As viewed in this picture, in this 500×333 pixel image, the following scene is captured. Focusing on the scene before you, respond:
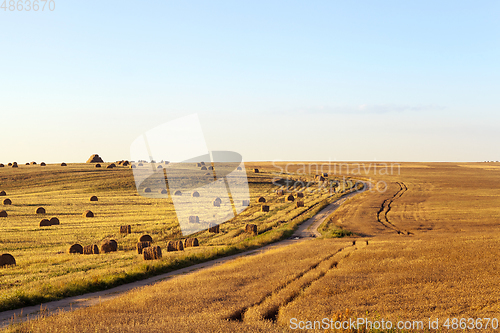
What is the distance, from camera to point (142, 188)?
70125 mm

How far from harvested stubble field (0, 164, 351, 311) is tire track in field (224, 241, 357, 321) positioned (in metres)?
8.60

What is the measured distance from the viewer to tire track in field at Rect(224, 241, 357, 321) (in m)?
10.4

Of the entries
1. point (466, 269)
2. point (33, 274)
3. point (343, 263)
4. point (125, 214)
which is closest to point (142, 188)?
point (125, 214)

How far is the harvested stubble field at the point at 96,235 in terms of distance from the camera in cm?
1739

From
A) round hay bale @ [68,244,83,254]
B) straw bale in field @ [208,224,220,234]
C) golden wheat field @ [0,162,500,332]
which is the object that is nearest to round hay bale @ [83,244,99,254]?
round hay bale @ [68,244,83,254]

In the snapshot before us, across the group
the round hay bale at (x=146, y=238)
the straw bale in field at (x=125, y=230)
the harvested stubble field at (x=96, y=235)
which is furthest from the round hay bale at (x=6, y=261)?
the straw bale in field at (x=125, y=230)

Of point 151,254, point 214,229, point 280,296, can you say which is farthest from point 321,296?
point 214,229

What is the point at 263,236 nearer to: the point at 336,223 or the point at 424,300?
the point at 336,223

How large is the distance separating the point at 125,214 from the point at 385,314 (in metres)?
39.6

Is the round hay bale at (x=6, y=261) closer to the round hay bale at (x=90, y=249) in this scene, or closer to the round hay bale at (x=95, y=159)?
the round hay bale at (x=90, y=249)

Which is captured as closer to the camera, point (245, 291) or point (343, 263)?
point (245, 291)

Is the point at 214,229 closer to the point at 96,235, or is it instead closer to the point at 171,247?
the point at 171,247

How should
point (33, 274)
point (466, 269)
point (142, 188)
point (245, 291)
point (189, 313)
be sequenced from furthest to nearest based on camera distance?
point (142, 188)
point (33, 274)
point (466, 269)
point (245, 291)
point (189, 313)

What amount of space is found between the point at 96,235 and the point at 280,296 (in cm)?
2448
